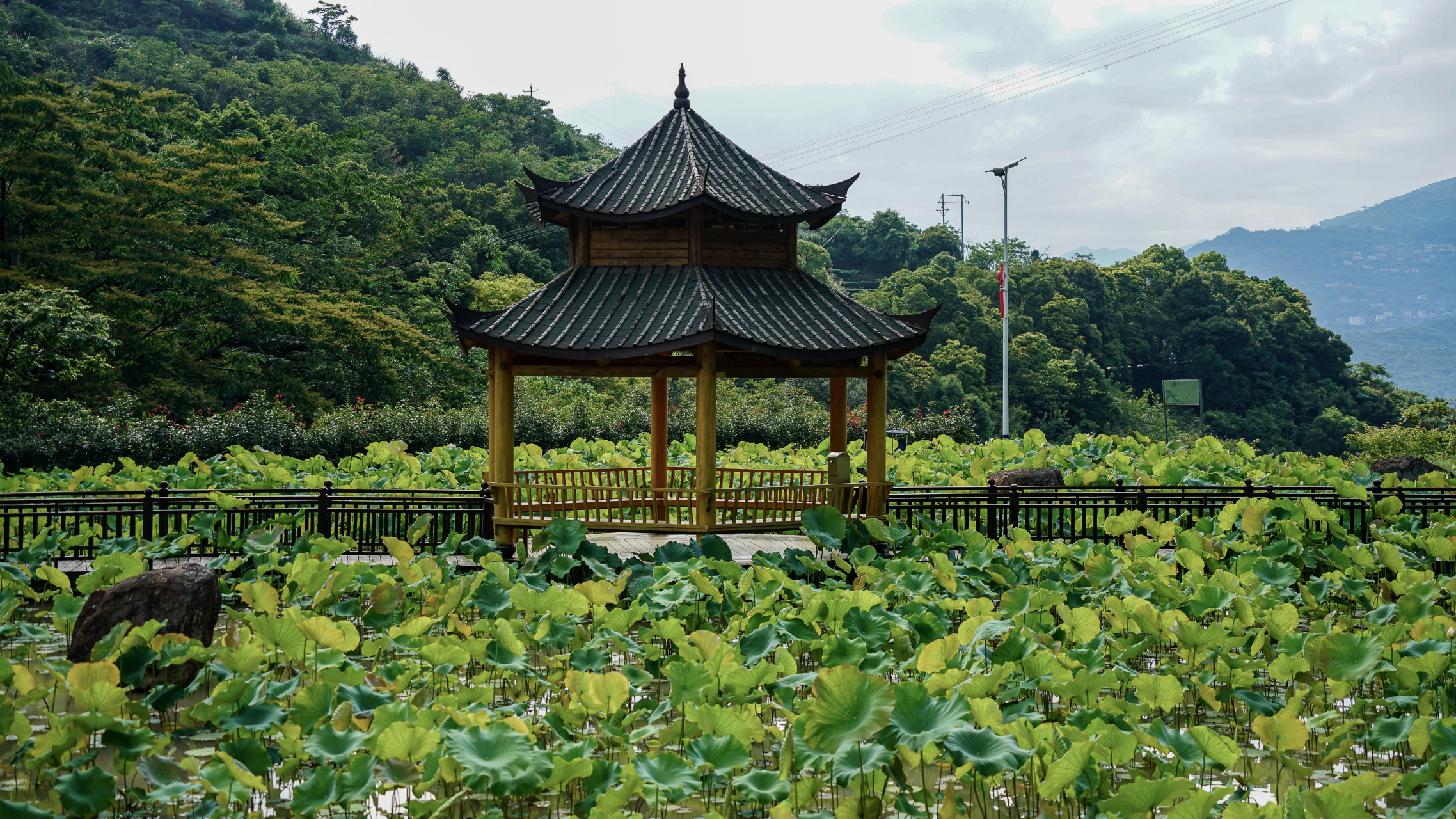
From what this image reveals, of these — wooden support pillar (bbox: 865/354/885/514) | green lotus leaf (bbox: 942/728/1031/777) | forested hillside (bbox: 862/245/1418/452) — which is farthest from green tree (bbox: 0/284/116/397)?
forested hillside (bbox: 862/245/1418/452)

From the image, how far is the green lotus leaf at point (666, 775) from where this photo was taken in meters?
4.65

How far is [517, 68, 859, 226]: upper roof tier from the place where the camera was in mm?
11133

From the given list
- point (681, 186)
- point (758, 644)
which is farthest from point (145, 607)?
point (681, 186)

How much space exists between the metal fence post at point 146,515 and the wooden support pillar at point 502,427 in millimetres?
3608

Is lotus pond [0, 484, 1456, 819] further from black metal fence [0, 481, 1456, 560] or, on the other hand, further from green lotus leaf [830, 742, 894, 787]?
black metal fence [0, 481, 1456, 560]

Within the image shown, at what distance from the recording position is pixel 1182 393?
3344 cm

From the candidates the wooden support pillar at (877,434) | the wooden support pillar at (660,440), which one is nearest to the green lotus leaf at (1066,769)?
the wooden support pillar at (877,434)

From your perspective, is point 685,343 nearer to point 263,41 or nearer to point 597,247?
point 597,247

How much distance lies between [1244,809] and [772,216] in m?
8.35

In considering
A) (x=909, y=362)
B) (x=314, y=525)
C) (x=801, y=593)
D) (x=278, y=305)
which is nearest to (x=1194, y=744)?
(x=801, y=593)

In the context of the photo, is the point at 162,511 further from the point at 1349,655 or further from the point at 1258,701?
the point at 1349,655

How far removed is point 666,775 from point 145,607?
16.2ft

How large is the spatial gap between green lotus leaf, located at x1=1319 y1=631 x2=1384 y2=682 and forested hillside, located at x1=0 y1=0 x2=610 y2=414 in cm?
2286

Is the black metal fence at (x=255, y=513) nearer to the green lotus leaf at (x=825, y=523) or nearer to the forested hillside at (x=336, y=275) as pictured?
the green lotus leaf at (x=825, y=523)
